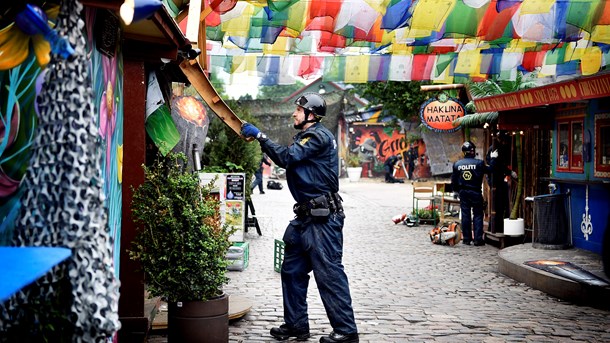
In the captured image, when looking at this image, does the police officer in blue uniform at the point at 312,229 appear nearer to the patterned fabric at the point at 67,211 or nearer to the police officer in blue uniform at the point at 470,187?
the patterned fabric at the point at 67,211

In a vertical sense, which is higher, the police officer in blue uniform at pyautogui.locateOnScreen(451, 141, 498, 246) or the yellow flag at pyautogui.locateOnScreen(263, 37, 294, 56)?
the yellow flag at pyautogui.locateOnScreen(263, 37, 294, 56)

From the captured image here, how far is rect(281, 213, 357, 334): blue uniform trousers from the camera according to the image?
7.31 metres

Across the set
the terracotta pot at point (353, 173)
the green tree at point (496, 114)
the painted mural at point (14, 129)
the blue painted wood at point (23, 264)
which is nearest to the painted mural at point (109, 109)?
the painted mural at point (14, 129)

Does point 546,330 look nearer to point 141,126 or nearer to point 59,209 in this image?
point 141,126

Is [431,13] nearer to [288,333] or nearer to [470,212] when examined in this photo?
[288,333]

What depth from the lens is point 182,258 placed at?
664 centimetres

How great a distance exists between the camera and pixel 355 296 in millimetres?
9969

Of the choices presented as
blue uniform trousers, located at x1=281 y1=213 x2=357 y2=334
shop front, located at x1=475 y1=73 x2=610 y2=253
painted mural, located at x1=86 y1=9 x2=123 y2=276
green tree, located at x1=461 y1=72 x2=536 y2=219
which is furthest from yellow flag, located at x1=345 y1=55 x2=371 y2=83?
painted mural, located at x1=86 y1=9 x2=123 y2=276

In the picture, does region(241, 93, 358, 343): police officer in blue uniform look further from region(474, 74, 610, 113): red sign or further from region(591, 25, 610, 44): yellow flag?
region(591, 25, 610, 44): yellow flag

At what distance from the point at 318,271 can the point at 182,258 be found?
1391 mm

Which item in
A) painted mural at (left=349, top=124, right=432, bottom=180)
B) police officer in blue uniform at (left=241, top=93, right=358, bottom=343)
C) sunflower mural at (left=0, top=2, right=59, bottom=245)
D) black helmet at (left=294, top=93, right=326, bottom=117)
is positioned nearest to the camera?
sunflower mural at (left=0, top=2, right=59, bottom=245)

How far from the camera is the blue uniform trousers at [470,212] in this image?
51.8 feet

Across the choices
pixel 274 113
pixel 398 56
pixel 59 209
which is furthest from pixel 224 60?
pixel 274 113

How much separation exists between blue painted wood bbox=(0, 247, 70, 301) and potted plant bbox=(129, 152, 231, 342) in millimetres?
3367
